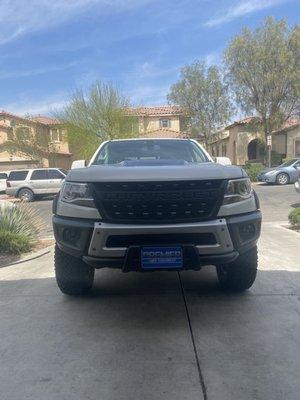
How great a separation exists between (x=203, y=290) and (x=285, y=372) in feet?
6.04

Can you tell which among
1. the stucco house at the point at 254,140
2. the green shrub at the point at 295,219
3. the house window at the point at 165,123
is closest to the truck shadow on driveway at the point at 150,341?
the green shrub at the point at 295,219

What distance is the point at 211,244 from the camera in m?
3.59

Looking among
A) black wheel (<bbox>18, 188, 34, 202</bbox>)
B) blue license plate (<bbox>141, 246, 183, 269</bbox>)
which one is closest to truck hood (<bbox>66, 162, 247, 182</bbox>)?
blue license plate (<bbox>141, 246, 183, 269</bbox>)

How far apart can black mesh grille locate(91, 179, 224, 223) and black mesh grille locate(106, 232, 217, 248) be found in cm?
13

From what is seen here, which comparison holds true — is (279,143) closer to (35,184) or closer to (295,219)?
(35,184)

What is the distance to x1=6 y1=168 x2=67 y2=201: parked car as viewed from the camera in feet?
72.4

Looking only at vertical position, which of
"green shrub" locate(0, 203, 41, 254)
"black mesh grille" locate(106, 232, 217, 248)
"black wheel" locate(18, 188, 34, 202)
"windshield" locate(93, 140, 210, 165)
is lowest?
"black wheel" locate(18, 188, 34, 202)

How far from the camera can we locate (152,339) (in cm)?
356

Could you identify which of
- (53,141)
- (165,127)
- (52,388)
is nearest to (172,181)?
(52,388)

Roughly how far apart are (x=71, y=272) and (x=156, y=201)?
1326mm

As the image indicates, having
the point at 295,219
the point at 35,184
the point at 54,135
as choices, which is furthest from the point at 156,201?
the point at 54,135

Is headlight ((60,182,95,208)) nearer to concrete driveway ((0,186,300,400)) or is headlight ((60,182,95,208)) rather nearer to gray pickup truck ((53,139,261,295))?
gray pickup truck ((53,139,261,295))

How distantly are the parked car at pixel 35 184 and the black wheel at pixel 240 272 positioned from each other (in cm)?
1826

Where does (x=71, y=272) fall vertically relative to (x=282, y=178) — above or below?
above
